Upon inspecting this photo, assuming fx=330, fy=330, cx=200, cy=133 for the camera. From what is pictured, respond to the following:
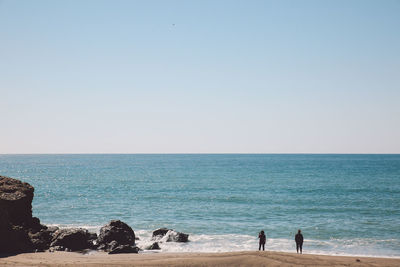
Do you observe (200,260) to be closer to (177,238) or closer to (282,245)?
(177,238)

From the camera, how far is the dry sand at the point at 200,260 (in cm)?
1828

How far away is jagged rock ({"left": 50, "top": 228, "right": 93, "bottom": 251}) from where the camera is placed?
23453mm

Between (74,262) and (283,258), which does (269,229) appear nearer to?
(283,258)

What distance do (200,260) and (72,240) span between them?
34.0 feet

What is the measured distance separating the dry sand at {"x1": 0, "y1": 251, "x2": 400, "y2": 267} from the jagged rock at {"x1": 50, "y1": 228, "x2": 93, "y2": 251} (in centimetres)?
271

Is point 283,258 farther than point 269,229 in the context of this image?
No

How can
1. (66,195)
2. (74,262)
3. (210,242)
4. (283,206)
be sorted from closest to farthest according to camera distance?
(74,262), (210,242), (283,206), (66,195)

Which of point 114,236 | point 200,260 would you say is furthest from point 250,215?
point 200,260

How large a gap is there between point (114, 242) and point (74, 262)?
16.2ft

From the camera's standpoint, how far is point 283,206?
4231 cm

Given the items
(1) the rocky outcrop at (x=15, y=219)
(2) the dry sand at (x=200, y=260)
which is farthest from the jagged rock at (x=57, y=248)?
(2) the dry sand at (x=200, y=260)

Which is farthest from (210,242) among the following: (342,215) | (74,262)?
(342,215)

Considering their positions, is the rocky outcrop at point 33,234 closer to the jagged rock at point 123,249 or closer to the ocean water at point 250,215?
the jagged rock at point 123,249

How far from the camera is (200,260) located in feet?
61.8
